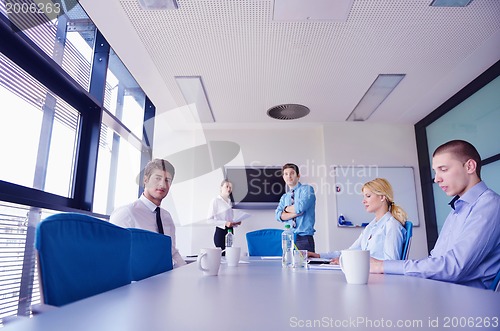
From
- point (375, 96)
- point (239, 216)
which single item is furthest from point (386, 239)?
point (239, 216)

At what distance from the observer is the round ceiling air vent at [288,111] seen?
4645 mm

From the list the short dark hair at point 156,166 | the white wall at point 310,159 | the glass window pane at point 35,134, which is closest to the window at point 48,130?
the glass window pane at point 35,134

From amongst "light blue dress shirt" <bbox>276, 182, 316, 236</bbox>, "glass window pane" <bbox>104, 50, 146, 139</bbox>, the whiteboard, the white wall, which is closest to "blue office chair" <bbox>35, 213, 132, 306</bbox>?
"light blue dress shirt" <bbox>276, 182, 316, 236</bbox>

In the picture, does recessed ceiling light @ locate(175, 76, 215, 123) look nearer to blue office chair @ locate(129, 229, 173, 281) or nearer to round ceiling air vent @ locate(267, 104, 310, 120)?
round ceiling air vent @ locate(267, 104, 310, 120)

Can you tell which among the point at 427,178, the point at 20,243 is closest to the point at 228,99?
the point at 20,243

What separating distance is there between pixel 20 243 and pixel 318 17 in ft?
9.57

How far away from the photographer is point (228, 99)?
4391 millimetres

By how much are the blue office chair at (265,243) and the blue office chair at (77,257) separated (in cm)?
220

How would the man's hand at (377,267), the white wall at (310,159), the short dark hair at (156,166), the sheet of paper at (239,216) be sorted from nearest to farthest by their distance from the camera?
the man's hand at (377,267) < the short dark hair at (156,166) < the sheet of paper at (239,216) < the white wall at (310,159)

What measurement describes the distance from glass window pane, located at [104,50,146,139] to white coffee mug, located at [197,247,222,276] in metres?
2.76

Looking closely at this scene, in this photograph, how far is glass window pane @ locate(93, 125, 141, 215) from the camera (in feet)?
11.0

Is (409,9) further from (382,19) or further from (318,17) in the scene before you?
(318,17)

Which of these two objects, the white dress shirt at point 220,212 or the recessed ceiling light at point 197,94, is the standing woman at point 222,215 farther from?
the recessed ceiling light at point 197,94

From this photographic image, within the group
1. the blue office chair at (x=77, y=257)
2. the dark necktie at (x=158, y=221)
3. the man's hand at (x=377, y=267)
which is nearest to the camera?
the blue office chair at (x=77, y=257)
